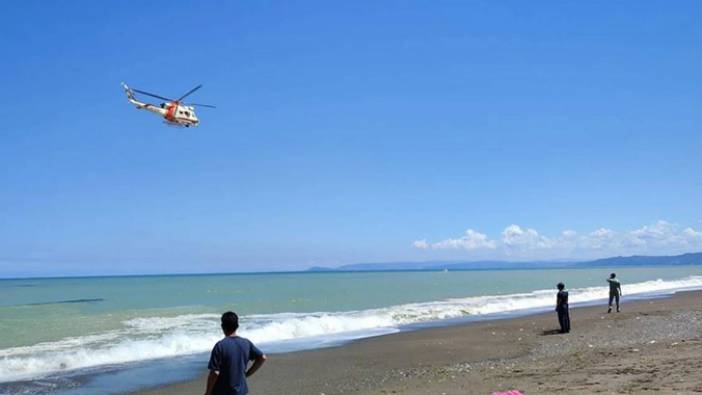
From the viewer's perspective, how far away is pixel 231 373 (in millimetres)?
6363

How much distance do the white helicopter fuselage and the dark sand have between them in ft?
37.5

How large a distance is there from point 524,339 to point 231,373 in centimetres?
1308

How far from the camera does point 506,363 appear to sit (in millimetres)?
13109

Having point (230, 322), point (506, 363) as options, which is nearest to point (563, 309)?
point (506, 363)

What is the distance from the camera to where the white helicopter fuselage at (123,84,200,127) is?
958 inches

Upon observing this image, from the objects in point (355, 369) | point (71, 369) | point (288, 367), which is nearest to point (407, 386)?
point (355, 369)

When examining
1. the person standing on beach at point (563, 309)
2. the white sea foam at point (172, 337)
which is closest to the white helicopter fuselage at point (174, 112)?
the white sea foam at point (172, 337)

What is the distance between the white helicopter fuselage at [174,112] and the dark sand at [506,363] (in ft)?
37.5

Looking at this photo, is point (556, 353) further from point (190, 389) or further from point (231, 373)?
point (231, 373)

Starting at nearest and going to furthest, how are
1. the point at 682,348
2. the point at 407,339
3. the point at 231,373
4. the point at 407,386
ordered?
the point at 231,373, the point at 407,386, the point at 682,348, the point at 407,339

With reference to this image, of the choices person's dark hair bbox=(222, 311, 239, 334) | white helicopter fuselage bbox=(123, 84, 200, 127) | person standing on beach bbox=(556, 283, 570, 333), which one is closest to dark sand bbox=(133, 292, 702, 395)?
person standing on beach bbox=(556, 283, 570, 333)

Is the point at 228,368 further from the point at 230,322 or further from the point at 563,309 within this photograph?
the point at 563,309

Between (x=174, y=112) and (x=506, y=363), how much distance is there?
16534 mm

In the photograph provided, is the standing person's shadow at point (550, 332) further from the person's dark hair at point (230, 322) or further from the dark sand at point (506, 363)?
the person's dark hair at point (230, 322)
